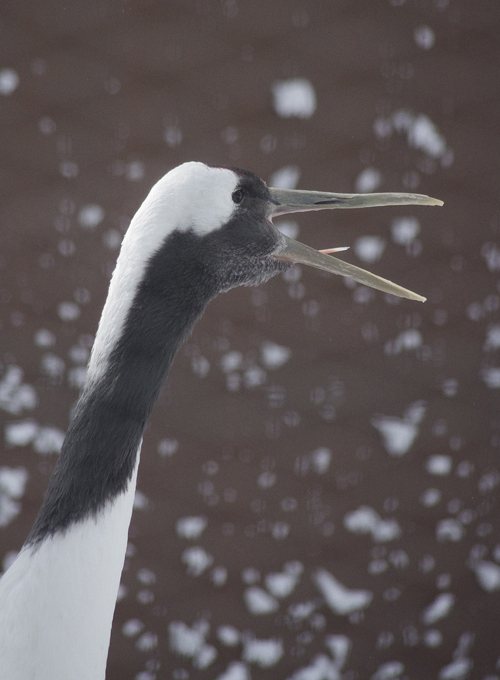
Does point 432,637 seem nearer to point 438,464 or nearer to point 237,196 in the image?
point 438,464

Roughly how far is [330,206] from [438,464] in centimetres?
42

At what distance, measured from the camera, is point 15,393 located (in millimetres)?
786

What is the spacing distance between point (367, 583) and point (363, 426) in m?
0.21

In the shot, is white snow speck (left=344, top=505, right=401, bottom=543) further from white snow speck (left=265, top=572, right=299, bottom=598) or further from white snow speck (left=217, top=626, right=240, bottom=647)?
white snow speck (left=217, top=626, right=240, bottom=647)

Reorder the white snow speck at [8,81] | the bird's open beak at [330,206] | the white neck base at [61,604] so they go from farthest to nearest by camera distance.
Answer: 1. the white snow speck at [8,81]
2. the bird's open beak at [330,206]
3. the white neck base at [61,604]

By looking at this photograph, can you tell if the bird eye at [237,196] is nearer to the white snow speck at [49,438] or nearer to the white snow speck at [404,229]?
the white snow speck at [404,229]

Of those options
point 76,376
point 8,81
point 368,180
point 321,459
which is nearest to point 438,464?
point 321,459

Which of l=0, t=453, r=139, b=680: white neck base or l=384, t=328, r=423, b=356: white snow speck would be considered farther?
l=384, t=328, r=423, b=356: white snow speck

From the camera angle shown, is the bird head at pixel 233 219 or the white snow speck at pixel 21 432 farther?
the white snow speck at pixel 21 432

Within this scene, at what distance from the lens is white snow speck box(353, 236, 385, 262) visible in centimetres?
78

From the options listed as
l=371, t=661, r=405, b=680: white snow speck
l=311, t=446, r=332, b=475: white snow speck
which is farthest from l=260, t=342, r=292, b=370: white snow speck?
l=371, t=661, r=405, b=680: white snow speck

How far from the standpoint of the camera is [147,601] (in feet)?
2.71

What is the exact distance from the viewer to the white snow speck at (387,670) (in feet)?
2.83

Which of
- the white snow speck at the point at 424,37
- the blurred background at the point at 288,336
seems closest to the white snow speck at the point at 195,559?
the blurred background at the point at 288,336
